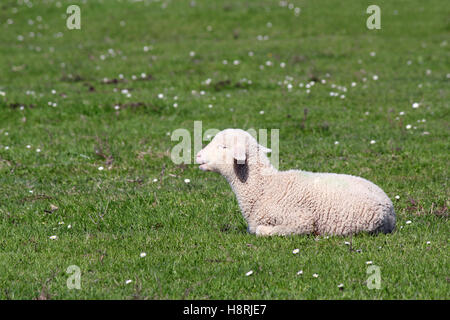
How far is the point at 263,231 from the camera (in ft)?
22.9

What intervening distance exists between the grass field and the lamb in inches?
9.4

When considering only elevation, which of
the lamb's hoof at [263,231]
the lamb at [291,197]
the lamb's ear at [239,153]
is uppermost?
the lamb's ear at [239,153]

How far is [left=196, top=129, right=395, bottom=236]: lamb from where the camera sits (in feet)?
22.6

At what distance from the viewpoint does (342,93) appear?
15.2m

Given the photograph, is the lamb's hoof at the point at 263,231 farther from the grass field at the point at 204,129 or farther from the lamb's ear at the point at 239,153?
the lamb's ear at the point at 239,153

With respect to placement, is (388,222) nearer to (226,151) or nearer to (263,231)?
(263,231)

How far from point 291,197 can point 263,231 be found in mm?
525

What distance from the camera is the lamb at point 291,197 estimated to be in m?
6.88

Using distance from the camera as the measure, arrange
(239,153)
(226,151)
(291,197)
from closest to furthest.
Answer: (239,153) < (226,151) < (291,197)

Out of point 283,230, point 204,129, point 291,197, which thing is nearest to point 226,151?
point 291,197

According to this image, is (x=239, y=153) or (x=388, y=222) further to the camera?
(x=388, y=222)

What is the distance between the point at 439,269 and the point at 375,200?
4.05 feet

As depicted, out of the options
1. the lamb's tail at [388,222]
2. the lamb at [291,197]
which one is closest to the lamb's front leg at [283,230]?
the lamb at [291,197]
